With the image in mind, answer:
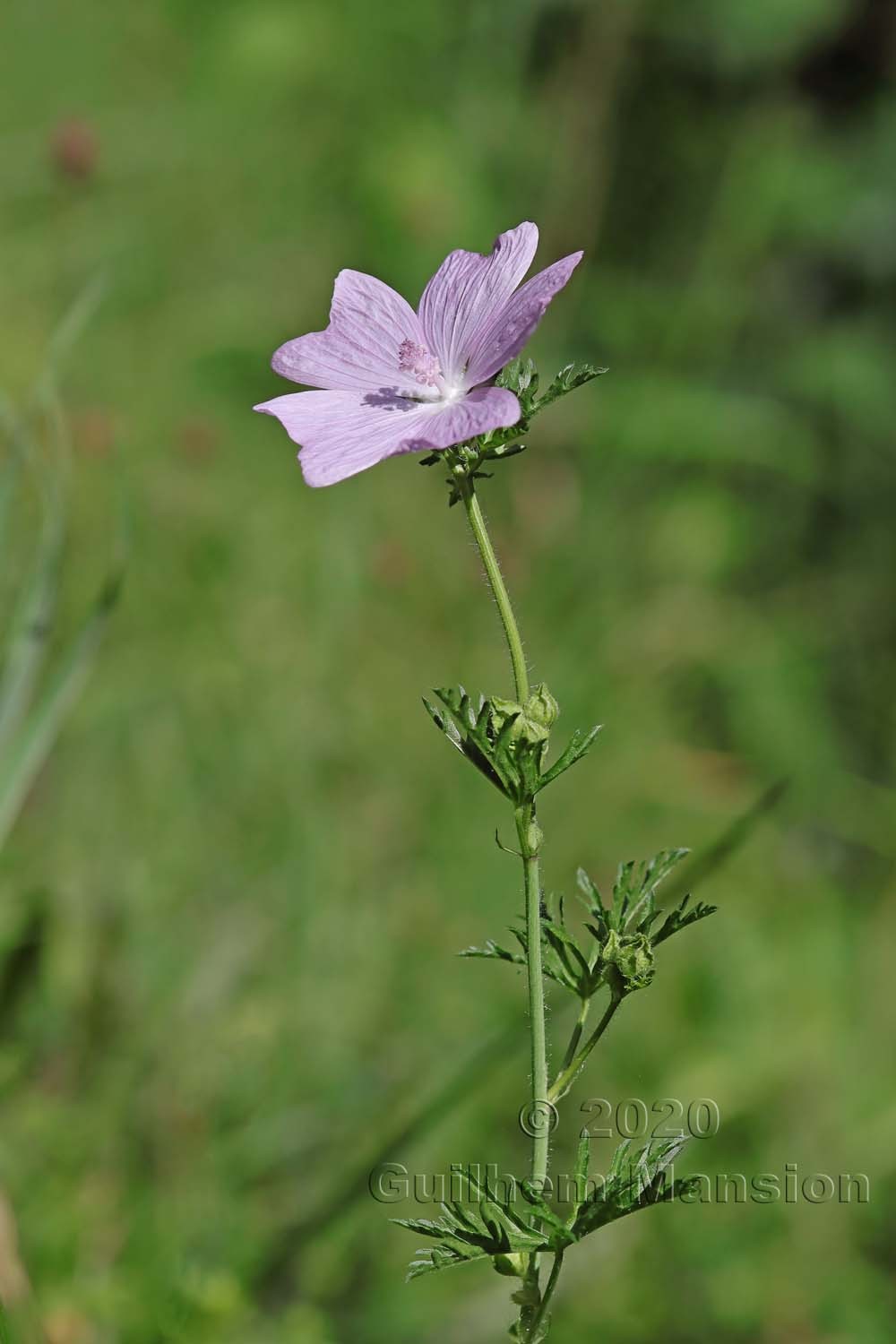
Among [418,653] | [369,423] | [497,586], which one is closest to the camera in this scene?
[497,586]

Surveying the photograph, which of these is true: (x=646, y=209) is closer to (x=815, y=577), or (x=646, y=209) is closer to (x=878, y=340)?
(x=878, y=340)

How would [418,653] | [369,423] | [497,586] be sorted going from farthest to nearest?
1. [418,653]
2. [369,423]
3. [497,586]

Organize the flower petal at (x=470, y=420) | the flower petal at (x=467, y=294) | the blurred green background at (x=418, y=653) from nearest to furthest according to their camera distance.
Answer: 1. the flower petal at (x=470, y=420)
2. the flower petal at (x=467, y=294)
3. the blurred green background at (x=418, y=653)

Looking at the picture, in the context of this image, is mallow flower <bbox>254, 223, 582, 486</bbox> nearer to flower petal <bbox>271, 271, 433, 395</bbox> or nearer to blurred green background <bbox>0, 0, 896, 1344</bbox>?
flower petal <bbox>271, 271, 433, 395</bbox>

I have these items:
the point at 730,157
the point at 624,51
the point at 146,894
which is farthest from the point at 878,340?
the point at 146,894

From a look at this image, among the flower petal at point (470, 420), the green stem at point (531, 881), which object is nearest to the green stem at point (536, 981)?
the green stem at point (531, 881)

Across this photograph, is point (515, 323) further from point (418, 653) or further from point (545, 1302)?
point (418, 653)

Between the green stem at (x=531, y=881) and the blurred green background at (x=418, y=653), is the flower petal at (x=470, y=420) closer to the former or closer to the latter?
the green stem at (x=531, y=881)

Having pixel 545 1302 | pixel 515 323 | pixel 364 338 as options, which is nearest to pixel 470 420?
pixel 515 323

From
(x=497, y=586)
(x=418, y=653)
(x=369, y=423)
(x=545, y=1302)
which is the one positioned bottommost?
(x=545, y=1302)
